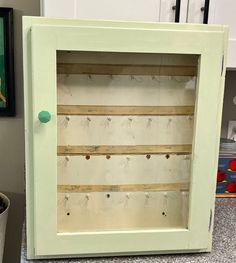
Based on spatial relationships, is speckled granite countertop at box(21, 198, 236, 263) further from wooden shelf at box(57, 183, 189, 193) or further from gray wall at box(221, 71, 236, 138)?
gray wall at box(221, 71, 236, 138)

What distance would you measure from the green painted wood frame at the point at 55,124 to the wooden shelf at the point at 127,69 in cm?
6

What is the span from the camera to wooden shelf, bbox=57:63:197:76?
3.12ft

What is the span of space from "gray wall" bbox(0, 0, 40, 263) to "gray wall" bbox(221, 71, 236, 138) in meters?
0.84

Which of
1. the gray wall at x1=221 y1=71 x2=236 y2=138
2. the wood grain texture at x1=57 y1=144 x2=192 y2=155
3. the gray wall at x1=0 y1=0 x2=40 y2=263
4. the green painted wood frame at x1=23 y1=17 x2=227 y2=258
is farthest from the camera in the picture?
the gray wall at x1=221 y1=71 x2=236 y2=138

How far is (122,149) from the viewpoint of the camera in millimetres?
1018

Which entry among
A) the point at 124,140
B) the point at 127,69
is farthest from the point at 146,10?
the point at 124,140

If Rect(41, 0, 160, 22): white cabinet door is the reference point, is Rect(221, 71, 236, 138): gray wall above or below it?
below

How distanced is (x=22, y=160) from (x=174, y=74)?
83cm

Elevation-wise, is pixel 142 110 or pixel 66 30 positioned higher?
pixel 66 30

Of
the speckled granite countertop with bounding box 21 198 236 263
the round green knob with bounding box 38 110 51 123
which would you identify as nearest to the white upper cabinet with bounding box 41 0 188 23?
the round green knob with bounding box 38 110 51 123

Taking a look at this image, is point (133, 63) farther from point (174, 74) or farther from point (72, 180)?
point (72, 180)

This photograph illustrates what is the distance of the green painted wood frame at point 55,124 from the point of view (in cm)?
88

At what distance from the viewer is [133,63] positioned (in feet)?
3.17

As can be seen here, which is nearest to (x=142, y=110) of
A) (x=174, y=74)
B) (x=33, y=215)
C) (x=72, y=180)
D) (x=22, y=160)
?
(x=174, y=74)
